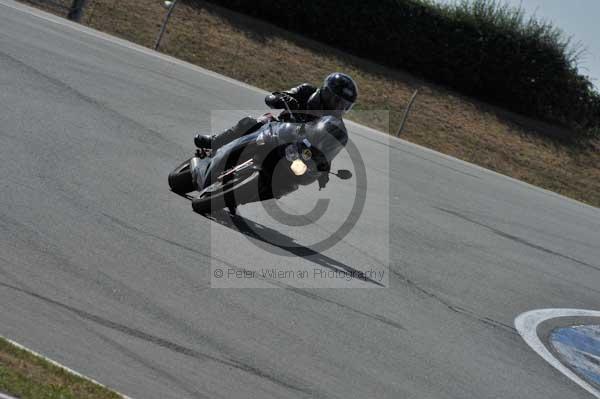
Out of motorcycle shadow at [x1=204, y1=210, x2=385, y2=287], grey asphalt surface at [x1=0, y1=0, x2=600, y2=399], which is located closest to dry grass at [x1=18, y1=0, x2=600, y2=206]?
grey asphalt surface at [x1=0, y1=0, x2=600, y2=399]

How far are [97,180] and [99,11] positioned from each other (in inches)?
690

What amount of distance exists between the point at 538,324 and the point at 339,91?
324 centimetres

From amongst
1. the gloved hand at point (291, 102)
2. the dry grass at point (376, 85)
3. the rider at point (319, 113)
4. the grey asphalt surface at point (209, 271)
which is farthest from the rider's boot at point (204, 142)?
the dry grass at point (376, 85)

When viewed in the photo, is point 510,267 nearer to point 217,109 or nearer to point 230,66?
point 217,109

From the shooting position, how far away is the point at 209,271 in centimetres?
831

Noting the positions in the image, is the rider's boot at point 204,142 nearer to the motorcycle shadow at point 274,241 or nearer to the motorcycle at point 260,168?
the motorcycle at point 260,168

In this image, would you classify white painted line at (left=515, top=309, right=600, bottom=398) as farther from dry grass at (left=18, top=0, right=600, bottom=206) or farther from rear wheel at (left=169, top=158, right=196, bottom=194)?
dry grass at (left=18, top=0, right=600, bottom=206)

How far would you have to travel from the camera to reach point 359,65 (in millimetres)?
31578

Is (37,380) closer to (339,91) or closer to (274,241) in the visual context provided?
(274,241)

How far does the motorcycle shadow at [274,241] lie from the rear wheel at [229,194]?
0.17m

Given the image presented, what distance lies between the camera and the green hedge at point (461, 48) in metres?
32.3

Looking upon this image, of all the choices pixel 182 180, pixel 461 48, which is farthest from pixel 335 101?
pixel 461 48

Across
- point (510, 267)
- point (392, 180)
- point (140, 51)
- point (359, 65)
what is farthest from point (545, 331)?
point (359, 65)

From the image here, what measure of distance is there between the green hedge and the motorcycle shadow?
2233 centimetres
